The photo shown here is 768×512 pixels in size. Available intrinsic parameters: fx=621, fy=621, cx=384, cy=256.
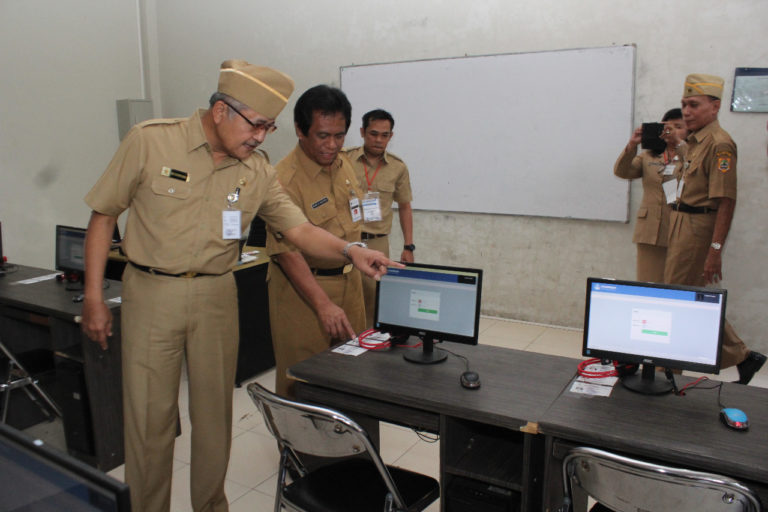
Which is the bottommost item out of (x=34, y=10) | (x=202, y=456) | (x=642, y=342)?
(x=202, y=456)

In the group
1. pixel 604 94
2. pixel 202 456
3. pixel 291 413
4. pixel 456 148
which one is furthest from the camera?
pixel 456 148

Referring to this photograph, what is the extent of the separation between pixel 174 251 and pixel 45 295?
164cm

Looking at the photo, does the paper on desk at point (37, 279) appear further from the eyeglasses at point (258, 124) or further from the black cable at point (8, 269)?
the eyeglasses at point (258, 124)

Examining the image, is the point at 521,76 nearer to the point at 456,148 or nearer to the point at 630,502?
the point at 456,148

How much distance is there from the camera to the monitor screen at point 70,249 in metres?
3.44

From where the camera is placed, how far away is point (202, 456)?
7.27 feet

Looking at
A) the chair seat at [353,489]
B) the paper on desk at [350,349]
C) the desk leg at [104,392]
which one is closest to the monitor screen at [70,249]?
the desk leg at [104,392]

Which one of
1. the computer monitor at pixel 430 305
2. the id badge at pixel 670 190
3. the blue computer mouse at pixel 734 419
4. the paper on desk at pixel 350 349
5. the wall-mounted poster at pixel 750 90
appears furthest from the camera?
the wall-mounted poster at pixel 750 90

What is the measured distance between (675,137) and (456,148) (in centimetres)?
176

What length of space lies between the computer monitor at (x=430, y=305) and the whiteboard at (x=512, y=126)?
2.79 m

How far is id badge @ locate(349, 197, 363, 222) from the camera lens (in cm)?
281

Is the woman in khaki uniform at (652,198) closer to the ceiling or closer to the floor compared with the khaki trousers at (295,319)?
closer to the ceiling

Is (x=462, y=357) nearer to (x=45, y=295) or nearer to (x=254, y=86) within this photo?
(x=254, y=86)

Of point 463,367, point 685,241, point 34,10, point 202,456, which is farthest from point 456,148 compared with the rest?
point 34,10
